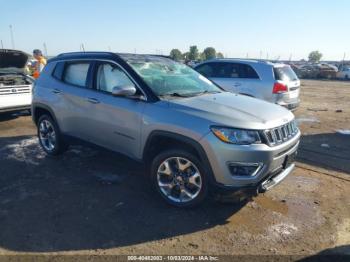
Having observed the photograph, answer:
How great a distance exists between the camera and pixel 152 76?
14.9 ft

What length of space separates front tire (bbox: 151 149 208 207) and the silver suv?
1 cm

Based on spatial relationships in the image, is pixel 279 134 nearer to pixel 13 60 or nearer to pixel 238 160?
pixel 238 160

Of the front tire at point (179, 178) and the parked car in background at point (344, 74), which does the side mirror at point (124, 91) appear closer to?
the front tire at point (179, 178)

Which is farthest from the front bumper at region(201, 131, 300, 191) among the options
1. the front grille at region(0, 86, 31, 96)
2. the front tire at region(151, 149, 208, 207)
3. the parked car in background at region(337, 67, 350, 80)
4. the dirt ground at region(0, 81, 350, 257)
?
the parked car in background at region(337, 67, 350, 80)

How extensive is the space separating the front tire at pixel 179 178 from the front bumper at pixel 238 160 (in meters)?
0.21

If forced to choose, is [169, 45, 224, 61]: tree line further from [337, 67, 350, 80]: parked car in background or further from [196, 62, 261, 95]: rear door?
[196, 62, 261, 95]: rear door

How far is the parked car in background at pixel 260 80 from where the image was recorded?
8.54 meters

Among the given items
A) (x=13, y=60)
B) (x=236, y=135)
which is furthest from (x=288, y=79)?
(x=13, y=60)

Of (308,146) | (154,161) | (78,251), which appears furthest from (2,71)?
(308,146)

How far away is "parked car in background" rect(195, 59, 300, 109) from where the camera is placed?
28.0ft

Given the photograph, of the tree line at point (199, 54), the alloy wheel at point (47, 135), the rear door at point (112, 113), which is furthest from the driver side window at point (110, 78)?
the tree line at point (199, 54)

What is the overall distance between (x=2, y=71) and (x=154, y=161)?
658 cm

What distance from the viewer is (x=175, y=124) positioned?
3854 mm

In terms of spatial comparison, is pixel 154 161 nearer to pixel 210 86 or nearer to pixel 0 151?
pixel 210 86
